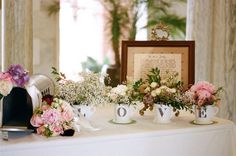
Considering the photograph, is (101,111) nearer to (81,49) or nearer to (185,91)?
(185,91)

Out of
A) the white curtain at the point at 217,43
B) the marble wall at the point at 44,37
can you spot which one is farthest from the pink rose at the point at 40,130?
the marble wall at the point at 44,37

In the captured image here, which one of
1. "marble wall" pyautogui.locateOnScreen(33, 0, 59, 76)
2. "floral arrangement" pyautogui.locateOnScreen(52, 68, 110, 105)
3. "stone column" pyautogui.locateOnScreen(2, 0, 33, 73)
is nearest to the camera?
"floral arrangement" pyautogui.locateOnScreen(52, 68, 110, 105)

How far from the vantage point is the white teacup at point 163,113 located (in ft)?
5.51

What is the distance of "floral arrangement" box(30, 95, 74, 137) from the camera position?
54.6 inches

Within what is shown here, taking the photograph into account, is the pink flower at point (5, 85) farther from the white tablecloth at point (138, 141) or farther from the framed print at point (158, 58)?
the framed print at point (158, 58)

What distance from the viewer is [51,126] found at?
1.39 meters

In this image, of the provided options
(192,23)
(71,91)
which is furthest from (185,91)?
(192,23)

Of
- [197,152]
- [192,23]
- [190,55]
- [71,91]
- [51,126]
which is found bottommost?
[197,152]

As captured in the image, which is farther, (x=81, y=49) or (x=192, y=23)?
(x=81, y=49)

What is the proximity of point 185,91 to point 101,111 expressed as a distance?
1.54 ft

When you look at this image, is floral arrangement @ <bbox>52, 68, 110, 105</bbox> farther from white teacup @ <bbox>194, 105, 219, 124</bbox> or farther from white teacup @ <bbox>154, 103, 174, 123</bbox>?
white teacup @ <bbox>194, 105, 219, 124</bbox>

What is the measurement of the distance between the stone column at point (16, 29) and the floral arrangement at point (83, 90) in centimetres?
123

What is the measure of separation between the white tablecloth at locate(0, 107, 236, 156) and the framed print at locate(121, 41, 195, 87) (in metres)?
0.44

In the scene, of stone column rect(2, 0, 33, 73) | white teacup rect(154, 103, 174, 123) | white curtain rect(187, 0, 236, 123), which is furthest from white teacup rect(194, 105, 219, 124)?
stone column rect(2, 0, 33, 73)
